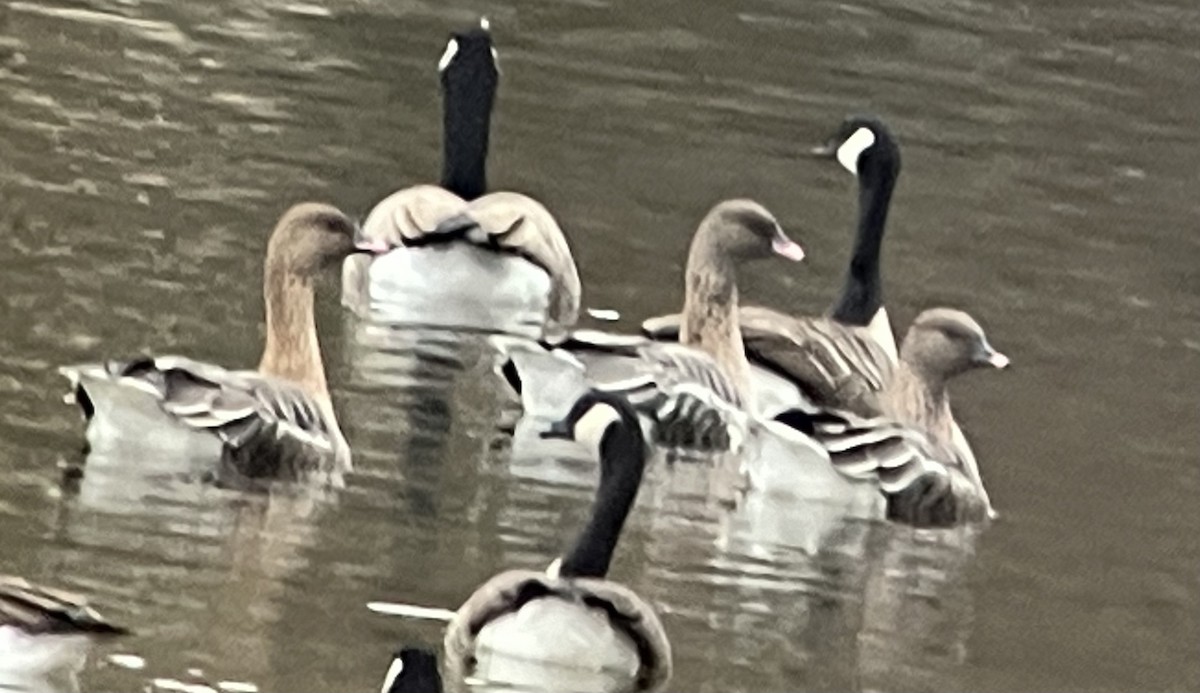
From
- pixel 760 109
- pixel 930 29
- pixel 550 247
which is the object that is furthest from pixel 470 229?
pixel 930 29

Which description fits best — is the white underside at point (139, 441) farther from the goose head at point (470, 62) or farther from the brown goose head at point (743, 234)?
the goose head at point (470, 62)

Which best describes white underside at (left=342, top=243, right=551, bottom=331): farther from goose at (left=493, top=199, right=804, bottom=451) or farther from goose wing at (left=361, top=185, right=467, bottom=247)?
goose at (left=493, top=199, right=804, bottom=451)

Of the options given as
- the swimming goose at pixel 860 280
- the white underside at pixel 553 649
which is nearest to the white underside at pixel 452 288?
the swimming goose at pixel 860 280

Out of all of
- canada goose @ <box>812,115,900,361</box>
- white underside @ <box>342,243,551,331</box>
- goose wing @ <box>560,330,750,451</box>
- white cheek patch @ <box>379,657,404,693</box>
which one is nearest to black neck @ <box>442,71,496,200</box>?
white underside @ <box>342,243,551,331</box>

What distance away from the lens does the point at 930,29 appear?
71.1ft

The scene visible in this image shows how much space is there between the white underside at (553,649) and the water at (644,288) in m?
0.27

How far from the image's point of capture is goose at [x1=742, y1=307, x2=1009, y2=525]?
39.4ft

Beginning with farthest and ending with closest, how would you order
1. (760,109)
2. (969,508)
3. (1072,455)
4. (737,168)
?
(760,109)
(737,168)
(1072,455)
(969,508)

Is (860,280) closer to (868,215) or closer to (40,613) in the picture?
(868,215)

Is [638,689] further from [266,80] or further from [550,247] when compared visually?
[266,80]

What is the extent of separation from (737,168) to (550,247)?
349 cm

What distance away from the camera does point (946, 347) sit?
41.3ft

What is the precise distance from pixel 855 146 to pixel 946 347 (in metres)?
2.04

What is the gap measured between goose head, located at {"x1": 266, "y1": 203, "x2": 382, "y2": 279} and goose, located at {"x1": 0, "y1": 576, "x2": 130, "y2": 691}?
3.35 meters
